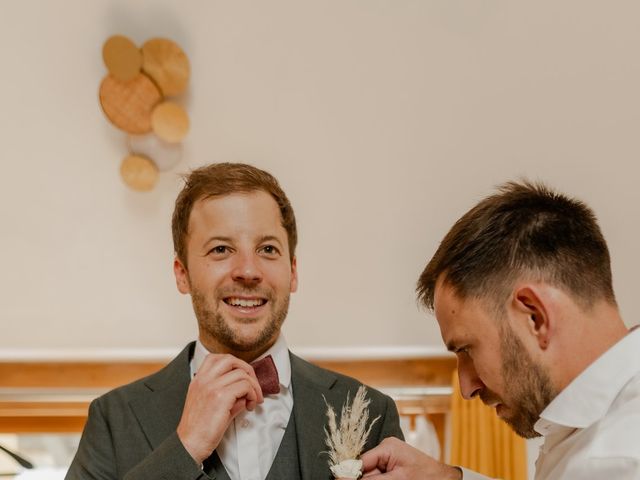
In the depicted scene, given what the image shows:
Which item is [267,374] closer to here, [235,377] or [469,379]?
[235,377]

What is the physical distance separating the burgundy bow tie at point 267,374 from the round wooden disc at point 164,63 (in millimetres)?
1955

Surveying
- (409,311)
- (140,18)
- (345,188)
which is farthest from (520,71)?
(140,18)

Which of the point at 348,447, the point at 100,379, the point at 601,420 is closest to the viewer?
the point at 601,420

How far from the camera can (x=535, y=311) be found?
1634 millimetres

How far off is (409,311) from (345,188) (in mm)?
627

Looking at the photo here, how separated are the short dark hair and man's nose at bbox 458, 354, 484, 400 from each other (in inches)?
6.7

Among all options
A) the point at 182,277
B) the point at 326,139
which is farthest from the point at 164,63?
the point at 182,277

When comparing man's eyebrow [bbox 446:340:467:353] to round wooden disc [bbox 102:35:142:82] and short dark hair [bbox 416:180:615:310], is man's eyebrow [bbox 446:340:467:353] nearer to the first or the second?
short dark hair [bbox 416:180:615:310]

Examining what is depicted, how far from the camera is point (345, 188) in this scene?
3881 millimetres

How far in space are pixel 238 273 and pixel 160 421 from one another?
1.36ft

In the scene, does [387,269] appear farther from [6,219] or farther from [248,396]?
[248,396]

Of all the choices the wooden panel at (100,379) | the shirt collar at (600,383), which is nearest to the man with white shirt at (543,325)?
the shirt collar at (600,383)

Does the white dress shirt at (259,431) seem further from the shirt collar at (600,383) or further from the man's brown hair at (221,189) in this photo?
the shirt collar at (600,383)

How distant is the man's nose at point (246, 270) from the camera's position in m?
2.06
